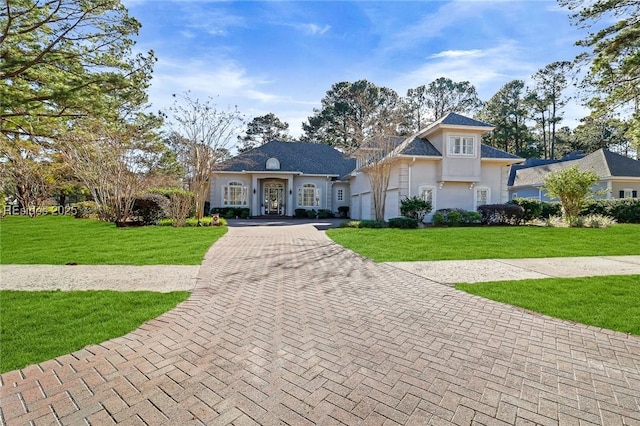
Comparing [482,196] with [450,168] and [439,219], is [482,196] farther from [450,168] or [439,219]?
[439,219]

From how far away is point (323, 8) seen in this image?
841 cm

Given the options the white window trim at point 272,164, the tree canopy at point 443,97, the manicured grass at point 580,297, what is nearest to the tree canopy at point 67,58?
the manicured grass at point 580,297

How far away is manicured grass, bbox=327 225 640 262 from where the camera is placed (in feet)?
28.6

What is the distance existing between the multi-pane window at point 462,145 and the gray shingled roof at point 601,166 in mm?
8400

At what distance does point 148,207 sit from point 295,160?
522 inches

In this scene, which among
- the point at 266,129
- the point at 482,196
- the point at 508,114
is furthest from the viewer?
the point at 266,129

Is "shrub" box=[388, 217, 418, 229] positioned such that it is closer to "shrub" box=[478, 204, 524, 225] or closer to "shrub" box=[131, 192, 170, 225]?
"shrub" box=[478, 204, 524, 225]

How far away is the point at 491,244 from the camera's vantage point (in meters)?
10.3

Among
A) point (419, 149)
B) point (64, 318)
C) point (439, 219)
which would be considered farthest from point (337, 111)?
point (64, 318)

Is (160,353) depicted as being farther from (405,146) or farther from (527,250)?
(405,146)

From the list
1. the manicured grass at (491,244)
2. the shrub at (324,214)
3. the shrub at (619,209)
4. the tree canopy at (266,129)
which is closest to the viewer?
the manicured grass at (491,244)

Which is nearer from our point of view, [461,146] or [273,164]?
[461,146]

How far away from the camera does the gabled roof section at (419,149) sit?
1736 cm

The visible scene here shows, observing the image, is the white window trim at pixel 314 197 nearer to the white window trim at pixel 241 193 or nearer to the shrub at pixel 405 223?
the white window trim at pixel 241 193
